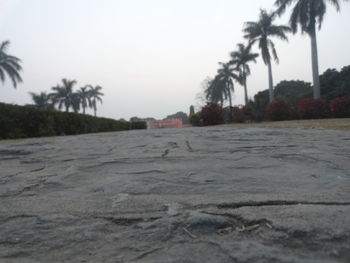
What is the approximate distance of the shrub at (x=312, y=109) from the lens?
14625mm

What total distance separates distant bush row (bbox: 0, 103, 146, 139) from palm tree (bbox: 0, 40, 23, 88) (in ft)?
63.0

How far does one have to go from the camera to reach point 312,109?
1461 centimetres

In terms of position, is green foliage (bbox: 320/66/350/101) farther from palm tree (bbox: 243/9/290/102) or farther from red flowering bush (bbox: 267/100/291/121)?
red flowering bush (bbox: 267/100/291/121)

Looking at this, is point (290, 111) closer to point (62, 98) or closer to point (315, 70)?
point (315, 70)

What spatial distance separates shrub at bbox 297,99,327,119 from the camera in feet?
48.0

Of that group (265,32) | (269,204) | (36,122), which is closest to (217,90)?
(265,32)

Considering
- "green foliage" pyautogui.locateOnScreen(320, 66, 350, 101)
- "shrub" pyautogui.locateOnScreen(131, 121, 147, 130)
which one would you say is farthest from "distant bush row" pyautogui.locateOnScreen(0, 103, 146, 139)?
"green foliage" pyautogui.locateOnScreen(320, 66, 350, 101)

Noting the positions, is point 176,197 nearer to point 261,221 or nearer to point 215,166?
point 261,221

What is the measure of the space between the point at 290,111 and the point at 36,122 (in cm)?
1391

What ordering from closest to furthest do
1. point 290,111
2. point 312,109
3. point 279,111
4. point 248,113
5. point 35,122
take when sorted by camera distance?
1. point 35,122
2. point 312,109
3. point 279,111
4. point 290,111
5. point 248,113

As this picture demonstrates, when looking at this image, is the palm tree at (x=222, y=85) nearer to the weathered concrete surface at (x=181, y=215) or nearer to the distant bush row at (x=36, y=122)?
the distant bush row at (x=36, y=122)

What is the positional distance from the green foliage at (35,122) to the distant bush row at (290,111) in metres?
7.94

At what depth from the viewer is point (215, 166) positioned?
214 cm

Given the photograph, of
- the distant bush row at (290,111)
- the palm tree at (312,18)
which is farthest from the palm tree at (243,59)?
the distant bush row at (290,111)
